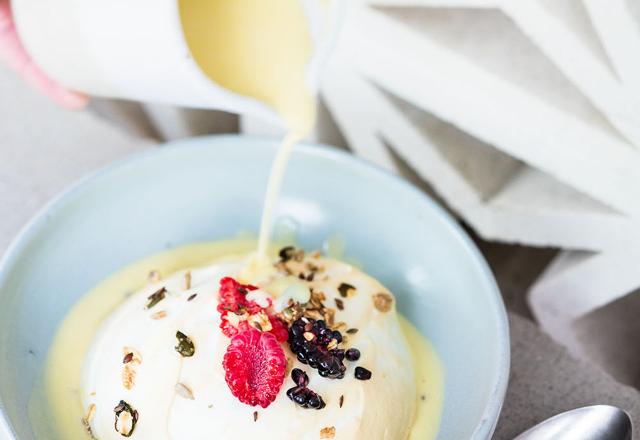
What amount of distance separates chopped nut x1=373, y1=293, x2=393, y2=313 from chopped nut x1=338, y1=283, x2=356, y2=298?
27 millimetres

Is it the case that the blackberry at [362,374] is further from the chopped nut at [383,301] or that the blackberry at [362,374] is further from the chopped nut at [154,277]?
the chopped nut at [154,277]

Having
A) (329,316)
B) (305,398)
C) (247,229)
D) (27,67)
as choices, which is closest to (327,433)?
(305,398)

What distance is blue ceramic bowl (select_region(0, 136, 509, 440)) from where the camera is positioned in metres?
0.87

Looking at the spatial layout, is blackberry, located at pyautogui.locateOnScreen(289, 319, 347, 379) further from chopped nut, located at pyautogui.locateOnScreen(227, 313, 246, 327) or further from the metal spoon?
the metal spoon

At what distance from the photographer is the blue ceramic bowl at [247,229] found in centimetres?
87

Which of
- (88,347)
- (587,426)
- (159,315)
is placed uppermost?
(587,426)

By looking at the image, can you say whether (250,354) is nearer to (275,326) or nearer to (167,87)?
(275,326)

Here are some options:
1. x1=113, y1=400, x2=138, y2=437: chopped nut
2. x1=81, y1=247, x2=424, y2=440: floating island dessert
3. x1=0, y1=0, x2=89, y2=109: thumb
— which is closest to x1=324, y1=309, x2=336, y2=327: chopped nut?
x1=81, y1=247, x2=424, y2=440: floating island dessert

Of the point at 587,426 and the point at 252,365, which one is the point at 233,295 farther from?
the point at 587,426

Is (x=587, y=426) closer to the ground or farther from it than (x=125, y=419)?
farther from it

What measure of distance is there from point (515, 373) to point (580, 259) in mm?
203

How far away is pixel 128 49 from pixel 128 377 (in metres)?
0.34

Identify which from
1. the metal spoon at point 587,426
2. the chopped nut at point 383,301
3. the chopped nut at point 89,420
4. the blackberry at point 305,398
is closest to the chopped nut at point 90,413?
the chopped nut at point 89,420

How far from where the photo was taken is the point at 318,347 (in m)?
0.82
